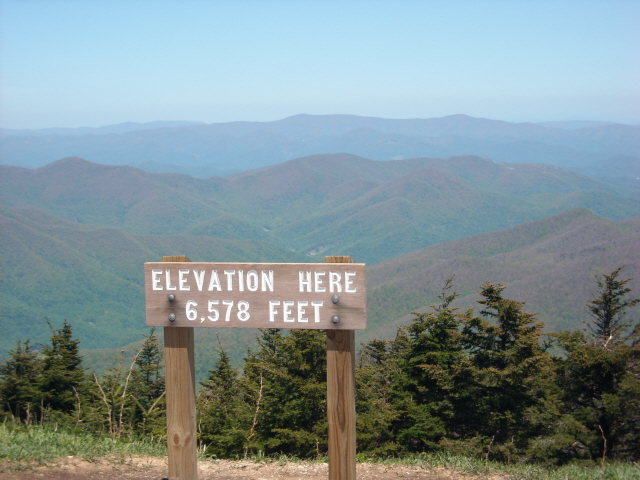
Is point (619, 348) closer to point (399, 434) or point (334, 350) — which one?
point (399, 434)

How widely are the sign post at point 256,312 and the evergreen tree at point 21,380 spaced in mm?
11487

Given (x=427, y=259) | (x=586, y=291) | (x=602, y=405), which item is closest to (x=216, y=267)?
(x=602, y=405)

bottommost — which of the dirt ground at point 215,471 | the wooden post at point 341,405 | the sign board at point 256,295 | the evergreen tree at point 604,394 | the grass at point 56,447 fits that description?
the evergreen tree at point 604,394

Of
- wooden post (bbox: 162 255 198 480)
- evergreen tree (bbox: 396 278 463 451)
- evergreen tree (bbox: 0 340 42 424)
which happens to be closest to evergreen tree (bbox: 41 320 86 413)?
evergreen tree (bbox: 0 340 42 424)

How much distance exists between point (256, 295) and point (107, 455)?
273 centimetres

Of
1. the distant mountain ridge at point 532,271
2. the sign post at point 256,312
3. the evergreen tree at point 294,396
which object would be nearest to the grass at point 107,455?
the sign post at point 256,312

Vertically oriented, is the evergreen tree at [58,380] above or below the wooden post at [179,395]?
below

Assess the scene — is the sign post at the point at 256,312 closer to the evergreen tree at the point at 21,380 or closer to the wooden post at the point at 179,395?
the wooden post at the point at 179,395

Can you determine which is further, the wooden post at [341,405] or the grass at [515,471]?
the grass at [515,471]

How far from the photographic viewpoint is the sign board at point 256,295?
187 inches

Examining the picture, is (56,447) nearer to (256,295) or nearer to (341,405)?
(256,295)

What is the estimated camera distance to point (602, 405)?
55.9 ft


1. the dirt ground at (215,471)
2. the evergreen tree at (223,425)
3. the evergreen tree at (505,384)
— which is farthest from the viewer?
the evergreen tree at (505,384)

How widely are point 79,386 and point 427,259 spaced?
535ft
